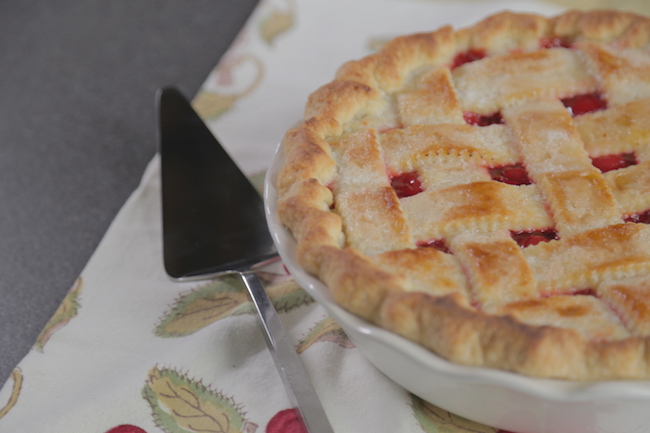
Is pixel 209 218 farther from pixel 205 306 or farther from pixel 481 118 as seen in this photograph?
pixel 481 118

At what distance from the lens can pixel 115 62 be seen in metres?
2.12

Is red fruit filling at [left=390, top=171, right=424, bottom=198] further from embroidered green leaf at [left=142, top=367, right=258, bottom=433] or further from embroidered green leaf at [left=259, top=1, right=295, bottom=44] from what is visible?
embroidered green leaf at [left=259, top=1, right=295, bottom=44]

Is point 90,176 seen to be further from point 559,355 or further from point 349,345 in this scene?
point 559,355

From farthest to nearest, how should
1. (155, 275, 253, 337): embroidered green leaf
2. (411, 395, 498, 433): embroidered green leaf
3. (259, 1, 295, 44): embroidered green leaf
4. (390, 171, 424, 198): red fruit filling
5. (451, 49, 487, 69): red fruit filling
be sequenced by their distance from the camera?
1. (259, 1, 295, 44): embroidered green leaf
2. (451, 49, 487, 69): red fruit filling
3. (155, 275, 253, 337): embroidered green leaf
4. (390, 171, 424, 198): red fruit filling
5. (411, 395, 498, 433): embroidered green leaf

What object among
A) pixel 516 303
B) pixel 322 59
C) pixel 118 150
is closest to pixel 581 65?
pixel 516 303

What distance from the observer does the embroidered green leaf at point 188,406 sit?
3.55ft

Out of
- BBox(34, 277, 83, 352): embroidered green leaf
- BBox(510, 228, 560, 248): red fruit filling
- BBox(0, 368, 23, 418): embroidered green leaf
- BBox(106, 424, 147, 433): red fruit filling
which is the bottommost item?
BBox(0, 368, 23, 418): embroidered green leaf

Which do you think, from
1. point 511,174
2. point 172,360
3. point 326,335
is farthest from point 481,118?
point 172,360

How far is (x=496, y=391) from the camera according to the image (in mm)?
880

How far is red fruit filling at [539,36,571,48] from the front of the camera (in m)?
1.46

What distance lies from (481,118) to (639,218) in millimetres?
354

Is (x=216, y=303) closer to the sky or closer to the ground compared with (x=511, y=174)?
closer to the ground

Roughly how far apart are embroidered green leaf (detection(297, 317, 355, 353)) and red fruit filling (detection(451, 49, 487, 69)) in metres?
0.62

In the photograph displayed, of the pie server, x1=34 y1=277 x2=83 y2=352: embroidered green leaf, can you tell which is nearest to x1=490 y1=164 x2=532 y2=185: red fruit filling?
the pie server
